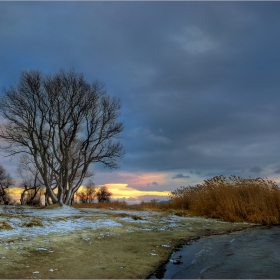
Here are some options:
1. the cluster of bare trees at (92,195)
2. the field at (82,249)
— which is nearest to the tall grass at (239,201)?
the field at (82,249)

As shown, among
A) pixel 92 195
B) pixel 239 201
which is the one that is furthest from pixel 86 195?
pixel 239 201

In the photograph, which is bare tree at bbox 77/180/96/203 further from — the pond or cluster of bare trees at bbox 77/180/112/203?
the pond

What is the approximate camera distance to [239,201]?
1478 cm

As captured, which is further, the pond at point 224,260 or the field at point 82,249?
the pond at point 224,260

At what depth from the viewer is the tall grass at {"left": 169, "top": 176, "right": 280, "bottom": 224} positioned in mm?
13386

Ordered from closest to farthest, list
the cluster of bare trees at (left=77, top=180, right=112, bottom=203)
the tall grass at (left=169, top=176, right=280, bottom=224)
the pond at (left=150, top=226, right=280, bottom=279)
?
the pond at (left=150, top=226, right=280, bottom=279) < the tall grass at (left=169, top=176, right=280, bottom=224) < the cluster of bare trees at (left=77, top=180, right=112, bottom=203)

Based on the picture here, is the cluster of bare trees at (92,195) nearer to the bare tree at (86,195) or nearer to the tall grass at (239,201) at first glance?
the bare tree at (86,195)

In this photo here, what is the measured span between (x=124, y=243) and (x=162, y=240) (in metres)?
1.25

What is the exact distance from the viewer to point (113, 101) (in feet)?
78.3

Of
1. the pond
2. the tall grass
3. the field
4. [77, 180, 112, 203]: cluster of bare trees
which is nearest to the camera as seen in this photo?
the field

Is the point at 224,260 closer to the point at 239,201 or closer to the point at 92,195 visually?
the point at 239,201

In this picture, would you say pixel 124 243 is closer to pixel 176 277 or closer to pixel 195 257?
pixel 195 257

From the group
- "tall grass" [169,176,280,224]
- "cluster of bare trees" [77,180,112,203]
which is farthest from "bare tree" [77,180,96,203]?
"tall grass" [169,176,280,224]

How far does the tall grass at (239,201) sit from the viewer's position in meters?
13.4
